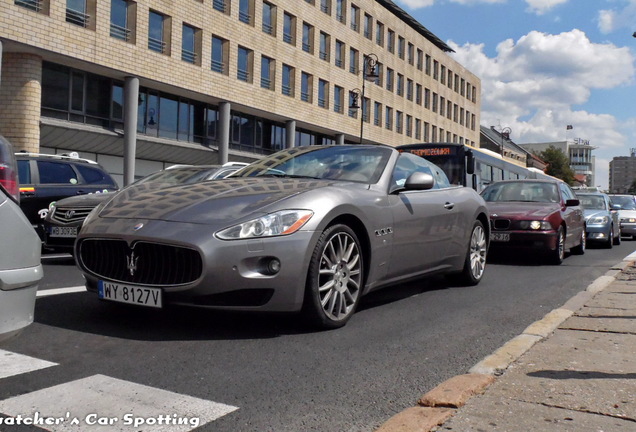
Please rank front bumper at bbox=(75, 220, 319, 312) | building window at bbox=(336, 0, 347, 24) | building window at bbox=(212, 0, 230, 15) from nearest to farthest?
1. front bumper at bbox=(75, 220, 319, 312)
2. building window at bbox=(212, 0, 230, 15)
3. building window at bbox=(336, 0, 347, 24)

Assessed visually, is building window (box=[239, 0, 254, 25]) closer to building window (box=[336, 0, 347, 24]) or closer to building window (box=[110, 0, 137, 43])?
building window (box=[110, 0, 137, 43])

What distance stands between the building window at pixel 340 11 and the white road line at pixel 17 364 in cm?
4144

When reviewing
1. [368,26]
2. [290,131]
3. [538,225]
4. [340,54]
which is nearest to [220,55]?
→ [290,131]

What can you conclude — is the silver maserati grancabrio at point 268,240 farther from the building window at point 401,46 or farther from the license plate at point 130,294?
the building window at point 401,46

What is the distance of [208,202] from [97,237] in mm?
786

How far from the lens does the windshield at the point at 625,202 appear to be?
23.5 m

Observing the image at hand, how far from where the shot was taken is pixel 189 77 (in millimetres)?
29594

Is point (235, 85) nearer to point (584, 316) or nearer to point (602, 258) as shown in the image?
point (602, 258)

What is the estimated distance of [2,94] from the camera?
23234 millimetres

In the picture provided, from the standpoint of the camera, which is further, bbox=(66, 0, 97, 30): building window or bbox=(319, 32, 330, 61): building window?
bbox=(319, 32, 330, 61): building window

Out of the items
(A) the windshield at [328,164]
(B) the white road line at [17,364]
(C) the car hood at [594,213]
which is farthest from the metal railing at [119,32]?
(B) the white road line at [17,364]

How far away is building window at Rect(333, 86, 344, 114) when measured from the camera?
4229 cm

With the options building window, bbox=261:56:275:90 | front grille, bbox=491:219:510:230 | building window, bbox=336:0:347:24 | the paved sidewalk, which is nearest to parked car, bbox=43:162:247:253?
front grille, bbox=491:219:510:230

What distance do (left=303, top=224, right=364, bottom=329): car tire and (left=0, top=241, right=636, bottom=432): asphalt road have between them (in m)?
0.13
